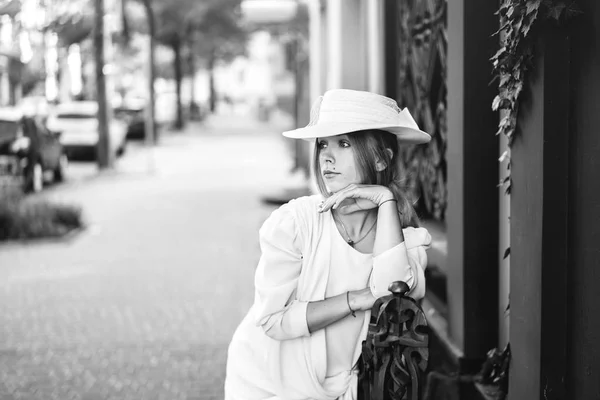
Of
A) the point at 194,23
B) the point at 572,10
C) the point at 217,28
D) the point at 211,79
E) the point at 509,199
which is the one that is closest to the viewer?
the point at 572,10

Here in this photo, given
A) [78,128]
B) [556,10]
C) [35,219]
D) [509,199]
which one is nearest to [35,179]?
[35,219]

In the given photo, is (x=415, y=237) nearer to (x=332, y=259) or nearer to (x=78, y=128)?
→ (x=332, y=259)

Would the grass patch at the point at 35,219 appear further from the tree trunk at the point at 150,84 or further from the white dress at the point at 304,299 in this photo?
the tree trunk at the point at 150,84

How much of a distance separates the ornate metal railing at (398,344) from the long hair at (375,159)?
0.44 metres

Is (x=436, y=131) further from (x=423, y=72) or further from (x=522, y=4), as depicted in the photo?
(x=522, y=4)

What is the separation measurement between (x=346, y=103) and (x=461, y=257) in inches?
82.3

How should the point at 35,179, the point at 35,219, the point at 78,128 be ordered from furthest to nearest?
1. the point at 78,128
2. the point at 35,179
3. the point at 35,219

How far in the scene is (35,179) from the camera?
18594 mm

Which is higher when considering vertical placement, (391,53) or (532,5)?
(391,53)

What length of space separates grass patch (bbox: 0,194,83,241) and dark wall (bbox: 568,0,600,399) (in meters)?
9.98

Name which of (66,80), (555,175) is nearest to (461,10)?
(555,175)

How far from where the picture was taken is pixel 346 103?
2748 millimetres

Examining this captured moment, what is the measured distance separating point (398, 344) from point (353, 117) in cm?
65

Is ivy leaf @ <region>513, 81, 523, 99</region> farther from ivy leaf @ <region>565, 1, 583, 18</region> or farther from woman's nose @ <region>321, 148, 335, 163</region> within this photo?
woman's nose @ <region>321, 148, 335, 163</region>
